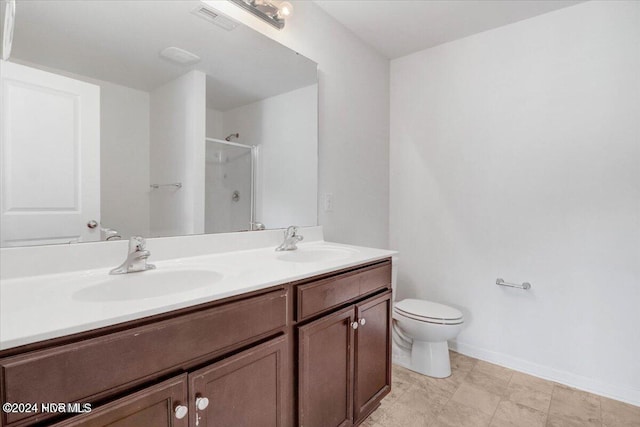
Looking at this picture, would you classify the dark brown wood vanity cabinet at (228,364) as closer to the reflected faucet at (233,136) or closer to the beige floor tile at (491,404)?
the beige floor tile at (491,404)

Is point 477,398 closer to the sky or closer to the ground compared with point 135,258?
closer to the ground

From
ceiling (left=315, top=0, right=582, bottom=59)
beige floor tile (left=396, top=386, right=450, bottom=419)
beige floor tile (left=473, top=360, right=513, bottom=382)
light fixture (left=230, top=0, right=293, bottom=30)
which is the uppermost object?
ceiling (left=315, top=0, right=582, bottom=59)

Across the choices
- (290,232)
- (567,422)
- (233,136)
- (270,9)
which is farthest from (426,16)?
(567,422)

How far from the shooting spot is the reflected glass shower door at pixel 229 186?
141 cm

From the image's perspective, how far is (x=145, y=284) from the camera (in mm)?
1036

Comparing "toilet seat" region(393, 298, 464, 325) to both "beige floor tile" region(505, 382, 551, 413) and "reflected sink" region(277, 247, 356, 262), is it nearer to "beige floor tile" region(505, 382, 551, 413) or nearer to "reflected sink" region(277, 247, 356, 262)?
"beige floor tile" region(505, 382, 551, 413)

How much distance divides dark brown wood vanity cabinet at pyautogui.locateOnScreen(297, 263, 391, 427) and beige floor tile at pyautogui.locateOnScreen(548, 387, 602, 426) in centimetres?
93

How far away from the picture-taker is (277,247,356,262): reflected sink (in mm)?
1554

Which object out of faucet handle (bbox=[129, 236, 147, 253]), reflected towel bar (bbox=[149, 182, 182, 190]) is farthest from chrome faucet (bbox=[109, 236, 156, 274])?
reflected towel bar (bbox=[149, 182, 182, 190])

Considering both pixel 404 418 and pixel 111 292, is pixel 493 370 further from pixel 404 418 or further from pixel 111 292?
pixel 111 292

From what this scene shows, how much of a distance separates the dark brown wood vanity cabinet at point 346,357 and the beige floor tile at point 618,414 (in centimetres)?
116

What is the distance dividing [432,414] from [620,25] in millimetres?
2416

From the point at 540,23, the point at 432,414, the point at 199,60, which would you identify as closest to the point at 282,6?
the point at 199,60

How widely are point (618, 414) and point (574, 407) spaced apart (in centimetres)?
20
